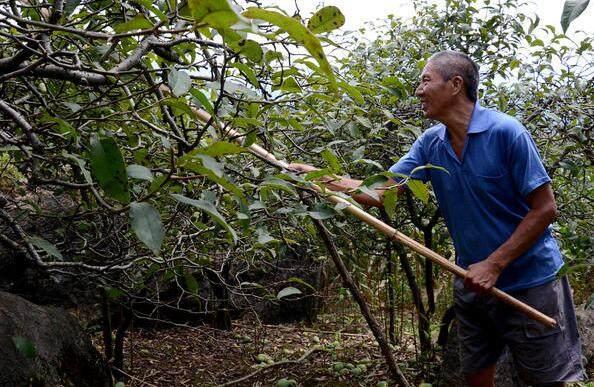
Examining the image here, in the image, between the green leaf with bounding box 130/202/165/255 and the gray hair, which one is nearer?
the green leaf with bounding box 130/202/165/255

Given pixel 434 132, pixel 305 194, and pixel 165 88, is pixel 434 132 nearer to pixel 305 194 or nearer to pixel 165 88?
pixel 305 194

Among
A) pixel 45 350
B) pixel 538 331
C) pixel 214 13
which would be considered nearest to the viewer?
pixel 214 13

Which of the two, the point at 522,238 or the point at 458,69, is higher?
the point at 458,69

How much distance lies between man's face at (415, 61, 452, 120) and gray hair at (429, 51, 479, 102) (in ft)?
0.08

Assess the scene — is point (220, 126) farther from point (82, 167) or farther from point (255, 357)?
point (255, 357)

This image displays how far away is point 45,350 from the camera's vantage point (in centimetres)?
238

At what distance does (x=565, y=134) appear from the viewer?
2.59 m

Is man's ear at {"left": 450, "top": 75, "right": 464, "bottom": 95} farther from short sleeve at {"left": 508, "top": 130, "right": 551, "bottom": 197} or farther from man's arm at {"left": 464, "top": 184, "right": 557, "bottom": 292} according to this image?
man's arm at {"left": 464, "top": 184, "right": 557, "bottom": 292}

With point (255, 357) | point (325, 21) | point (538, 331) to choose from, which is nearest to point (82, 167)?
point (325, 21)

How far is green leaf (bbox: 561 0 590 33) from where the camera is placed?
724 mm

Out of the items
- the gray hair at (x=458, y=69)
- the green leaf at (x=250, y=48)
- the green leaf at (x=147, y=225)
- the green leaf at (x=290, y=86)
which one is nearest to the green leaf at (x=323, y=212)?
the green leaf at (x=290, y=86)

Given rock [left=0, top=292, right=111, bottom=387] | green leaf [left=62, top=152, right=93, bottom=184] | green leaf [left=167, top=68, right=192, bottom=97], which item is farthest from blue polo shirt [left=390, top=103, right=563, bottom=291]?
rock [left=0, top=292, right=111, bottom=387]

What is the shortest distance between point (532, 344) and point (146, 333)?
9.30 ft

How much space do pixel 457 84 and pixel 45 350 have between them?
1.98 metres
